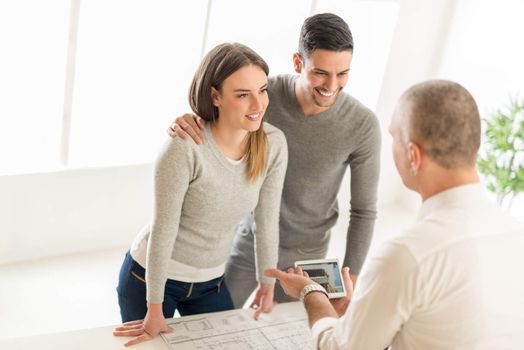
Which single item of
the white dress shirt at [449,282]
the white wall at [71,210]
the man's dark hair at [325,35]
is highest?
the man's dark hair at [325,35]

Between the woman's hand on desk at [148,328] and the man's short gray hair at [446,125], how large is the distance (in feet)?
3.27

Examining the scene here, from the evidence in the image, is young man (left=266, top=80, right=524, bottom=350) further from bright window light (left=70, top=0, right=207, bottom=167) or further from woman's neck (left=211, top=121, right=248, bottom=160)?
bright window light (left=70, top=0, right=207, bottom=167)

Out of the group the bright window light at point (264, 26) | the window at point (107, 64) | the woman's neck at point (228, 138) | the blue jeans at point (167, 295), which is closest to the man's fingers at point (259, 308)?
the blue jeans at point (167, 295)

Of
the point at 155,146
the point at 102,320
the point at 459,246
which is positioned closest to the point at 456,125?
the point at 459,246

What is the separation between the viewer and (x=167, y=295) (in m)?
2.21

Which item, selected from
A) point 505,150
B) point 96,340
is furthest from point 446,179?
point 505,150

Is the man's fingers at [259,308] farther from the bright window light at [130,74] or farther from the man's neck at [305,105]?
the bright window light at [130,74]

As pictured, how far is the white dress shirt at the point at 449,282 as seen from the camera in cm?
138

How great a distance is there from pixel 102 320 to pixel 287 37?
2.14 meters

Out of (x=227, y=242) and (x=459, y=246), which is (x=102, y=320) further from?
(x=459, y=246)

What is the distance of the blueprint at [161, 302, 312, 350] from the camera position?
6.50ft

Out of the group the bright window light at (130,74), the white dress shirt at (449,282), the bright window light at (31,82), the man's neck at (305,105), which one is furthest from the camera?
the bright window light at (130,74)

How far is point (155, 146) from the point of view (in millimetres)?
4164

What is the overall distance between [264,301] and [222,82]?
76 centimetres
